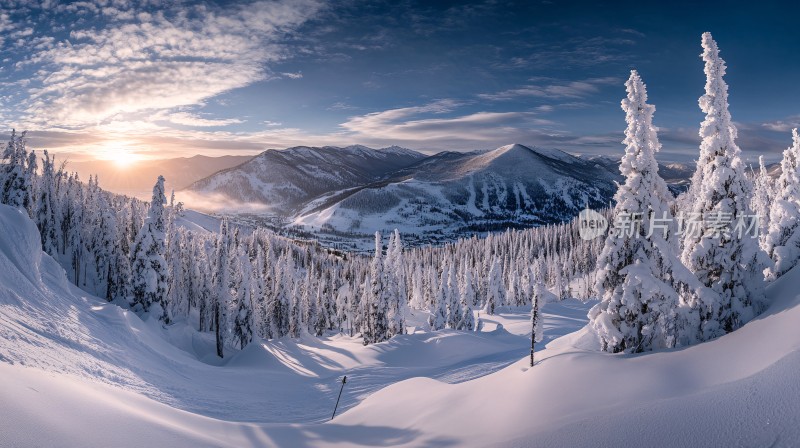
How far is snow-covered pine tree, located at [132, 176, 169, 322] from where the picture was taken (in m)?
40.4

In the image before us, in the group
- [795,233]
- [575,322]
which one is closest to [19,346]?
[795,233]

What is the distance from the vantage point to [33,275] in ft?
71.8

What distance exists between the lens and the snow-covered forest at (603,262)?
47.3 feet

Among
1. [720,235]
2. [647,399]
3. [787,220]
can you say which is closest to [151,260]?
[647,399]

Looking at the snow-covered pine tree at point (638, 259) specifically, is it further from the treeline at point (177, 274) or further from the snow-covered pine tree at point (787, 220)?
the treeline at point (177, 274)

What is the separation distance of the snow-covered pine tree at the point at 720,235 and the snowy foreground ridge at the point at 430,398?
1.06 metres

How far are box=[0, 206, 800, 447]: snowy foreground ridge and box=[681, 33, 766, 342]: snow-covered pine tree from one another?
106 cm

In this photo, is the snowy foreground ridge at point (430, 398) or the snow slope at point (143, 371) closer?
the snowy foreground ridge at point (430, 398)

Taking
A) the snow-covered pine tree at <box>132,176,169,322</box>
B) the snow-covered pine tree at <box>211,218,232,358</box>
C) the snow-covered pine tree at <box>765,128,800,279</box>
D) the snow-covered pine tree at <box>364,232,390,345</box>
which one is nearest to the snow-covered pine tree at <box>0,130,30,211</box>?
the snow-covered pine tree at <box>132,176,169,322</box>

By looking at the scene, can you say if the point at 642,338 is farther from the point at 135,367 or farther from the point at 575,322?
the point at 575,322

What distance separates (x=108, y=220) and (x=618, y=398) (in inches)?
2404

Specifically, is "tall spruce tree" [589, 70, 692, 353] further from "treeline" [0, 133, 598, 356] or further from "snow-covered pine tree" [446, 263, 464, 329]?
"snow-covered pine tree" [446, 263, 464, 329]

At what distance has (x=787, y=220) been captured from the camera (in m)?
20.1

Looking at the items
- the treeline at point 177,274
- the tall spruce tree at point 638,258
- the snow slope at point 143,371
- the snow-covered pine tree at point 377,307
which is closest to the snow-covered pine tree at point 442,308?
the treeline at point 177,274
